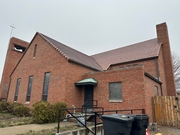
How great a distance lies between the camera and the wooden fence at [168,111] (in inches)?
364

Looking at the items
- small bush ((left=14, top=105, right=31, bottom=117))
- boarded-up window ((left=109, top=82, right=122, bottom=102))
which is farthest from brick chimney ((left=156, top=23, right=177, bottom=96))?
small bush ((left=14, top=105, right=31, bottom=117))

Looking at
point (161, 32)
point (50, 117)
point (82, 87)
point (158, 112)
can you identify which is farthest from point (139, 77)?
point (161, 32)

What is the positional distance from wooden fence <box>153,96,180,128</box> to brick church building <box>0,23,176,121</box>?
2.24 ft

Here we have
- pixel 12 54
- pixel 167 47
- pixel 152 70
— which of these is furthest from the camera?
pixel 12 54

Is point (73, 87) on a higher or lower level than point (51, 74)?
lower

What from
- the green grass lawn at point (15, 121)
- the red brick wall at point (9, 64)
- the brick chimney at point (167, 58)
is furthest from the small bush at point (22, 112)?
the red brick wall at point (9, 64)

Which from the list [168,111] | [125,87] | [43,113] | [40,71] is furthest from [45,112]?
[168,111]

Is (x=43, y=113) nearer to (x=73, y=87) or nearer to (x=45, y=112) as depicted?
(x=45, y=112)

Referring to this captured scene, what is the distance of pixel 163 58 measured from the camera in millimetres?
17812

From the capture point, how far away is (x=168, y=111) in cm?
955

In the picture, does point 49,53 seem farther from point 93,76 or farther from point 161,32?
point 161,32

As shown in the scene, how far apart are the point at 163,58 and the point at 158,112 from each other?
10372 mm

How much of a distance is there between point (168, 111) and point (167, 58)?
Answer: 34.0 feet

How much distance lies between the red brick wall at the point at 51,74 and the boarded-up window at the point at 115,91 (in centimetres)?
334
